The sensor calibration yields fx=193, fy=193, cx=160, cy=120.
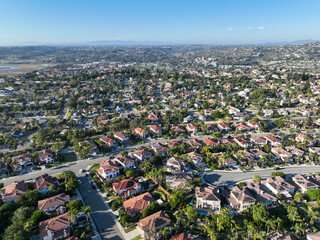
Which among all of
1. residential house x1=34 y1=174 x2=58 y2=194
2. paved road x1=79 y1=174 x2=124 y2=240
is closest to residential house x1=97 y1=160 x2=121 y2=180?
paved road x1=79 y1=174 x2=124 y2=240

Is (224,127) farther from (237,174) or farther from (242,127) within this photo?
(237,174)

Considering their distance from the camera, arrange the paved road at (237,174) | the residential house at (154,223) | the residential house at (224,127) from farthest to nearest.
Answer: the residential house at (224,127), the paved road at (237,174), the residential house at (154,223)

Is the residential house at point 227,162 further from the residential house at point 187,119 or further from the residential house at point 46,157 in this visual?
the residential house at point 46,157

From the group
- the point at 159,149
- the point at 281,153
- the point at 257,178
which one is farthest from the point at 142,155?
the point at 281,153

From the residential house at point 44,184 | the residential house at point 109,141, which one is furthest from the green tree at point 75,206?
the residential house at point 109,141

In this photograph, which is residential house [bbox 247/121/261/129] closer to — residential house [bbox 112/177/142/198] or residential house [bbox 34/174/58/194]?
residential house [bbox 112/177/142/198]

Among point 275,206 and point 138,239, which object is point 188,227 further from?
point 275,206

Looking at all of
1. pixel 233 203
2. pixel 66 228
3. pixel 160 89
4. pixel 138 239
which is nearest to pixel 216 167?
pixel 233 203
